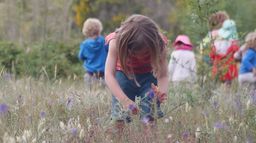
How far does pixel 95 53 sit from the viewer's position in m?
10.5

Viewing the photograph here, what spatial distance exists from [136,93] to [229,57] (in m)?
2.80

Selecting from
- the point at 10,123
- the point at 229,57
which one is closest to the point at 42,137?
the point at 10,123

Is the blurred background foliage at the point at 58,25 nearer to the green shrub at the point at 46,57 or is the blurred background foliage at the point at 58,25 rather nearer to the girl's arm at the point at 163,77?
the green shrub at the point at 46,57

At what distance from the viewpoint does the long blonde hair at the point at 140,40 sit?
488 centimetres

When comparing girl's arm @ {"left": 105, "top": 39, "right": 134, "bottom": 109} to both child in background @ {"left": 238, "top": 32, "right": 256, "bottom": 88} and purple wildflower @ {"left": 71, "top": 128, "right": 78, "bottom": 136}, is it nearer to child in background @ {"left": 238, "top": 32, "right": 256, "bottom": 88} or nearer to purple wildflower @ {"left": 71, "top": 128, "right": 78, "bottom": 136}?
purple wildflower @ {"left": 71, "top": 128, "right": 78, "bottom": 136}

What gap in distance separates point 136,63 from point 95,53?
525cm

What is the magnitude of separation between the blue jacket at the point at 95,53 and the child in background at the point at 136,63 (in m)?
4.94

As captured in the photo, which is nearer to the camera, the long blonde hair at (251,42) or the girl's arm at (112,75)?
the girl's arm at (112,75)

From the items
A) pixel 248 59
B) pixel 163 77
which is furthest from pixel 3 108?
pixel 248 59

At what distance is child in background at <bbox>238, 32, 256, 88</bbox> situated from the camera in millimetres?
10078

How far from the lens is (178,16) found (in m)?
22.7

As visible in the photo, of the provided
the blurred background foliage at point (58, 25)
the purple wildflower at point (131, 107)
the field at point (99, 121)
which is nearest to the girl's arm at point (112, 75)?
the field at point (99, 121)

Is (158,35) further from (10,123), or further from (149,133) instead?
(10,123)

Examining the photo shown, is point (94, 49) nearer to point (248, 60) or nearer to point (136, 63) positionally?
point (248, 60)
